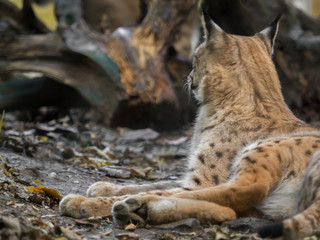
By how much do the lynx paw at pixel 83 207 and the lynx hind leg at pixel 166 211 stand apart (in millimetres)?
276

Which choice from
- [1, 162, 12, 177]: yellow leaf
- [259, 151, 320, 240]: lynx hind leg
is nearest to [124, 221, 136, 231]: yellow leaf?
[259, 151, 320, 240]: lynx hind leg

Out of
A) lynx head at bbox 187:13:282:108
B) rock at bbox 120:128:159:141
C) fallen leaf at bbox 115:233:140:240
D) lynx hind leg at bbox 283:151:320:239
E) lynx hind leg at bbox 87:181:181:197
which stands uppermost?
lynx head at bbox 187:13:282:108

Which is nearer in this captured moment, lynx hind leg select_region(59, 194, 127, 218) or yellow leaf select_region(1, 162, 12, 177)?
lynx hind leg select_region(59, 194, 127, 218)

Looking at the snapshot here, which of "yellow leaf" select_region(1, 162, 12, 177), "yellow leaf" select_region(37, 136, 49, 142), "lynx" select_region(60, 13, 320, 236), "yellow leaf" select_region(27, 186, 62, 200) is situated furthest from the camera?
"yellow leaf" select_region(37, 136, 49, 142)

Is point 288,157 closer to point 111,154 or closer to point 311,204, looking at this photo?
point 311,204

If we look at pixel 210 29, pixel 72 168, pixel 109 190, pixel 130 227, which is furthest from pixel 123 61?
pixel 130 227

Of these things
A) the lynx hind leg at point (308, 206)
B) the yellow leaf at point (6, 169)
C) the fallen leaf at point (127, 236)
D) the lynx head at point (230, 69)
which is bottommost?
the fallen leaf at point (127, 236)

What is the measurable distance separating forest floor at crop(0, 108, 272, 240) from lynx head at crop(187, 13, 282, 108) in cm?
121

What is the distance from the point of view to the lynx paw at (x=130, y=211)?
324 centimetres

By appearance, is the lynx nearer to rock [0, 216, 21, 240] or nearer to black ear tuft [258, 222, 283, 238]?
black ear tuft [258, 222, 283, 238]

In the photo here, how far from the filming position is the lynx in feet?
10.7

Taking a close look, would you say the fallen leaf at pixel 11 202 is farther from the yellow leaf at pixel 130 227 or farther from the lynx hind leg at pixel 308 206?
the lynx hind leg at pixel 308 206

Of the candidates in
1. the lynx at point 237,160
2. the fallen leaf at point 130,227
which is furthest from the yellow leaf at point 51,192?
the fallen leaf at point 130,227

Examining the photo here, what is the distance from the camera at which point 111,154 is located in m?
6.34
